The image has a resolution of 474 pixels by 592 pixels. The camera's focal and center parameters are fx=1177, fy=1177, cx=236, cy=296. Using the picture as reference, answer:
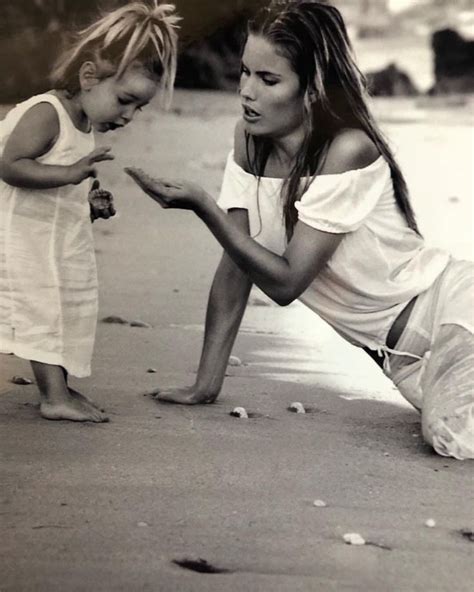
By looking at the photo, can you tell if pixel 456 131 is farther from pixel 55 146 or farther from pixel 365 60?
pixel 55 146

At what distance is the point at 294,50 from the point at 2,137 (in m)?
0.40

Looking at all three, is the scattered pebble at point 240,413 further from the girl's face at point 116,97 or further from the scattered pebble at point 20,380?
the girl's face at point 116,97

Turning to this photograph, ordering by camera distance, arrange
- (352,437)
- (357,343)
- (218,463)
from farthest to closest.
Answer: (357,343)
(352,437)
(218,463)

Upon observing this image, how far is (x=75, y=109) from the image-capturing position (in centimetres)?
154

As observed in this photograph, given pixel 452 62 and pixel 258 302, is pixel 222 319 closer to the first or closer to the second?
pixel 258 302

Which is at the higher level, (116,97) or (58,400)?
(116,97)

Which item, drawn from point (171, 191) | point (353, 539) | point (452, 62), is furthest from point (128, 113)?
point (353, 539)

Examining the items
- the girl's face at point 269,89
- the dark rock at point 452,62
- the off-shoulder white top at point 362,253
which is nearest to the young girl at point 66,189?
the girl's face at point 269,89

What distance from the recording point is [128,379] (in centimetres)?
162

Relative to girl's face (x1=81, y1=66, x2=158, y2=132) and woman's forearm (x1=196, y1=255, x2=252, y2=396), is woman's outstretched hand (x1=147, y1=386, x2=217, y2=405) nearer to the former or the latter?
woman's forearm (x1=196, y1=255, x2=252, y2=396)

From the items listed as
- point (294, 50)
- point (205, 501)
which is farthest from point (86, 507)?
point (294, 50)

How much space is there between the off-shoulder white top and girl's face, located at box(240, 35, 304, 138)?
10 centimetres

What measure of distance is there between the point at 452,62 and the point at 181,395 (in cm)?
61

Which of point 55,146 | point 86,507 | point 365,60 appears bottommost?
point 86,507
